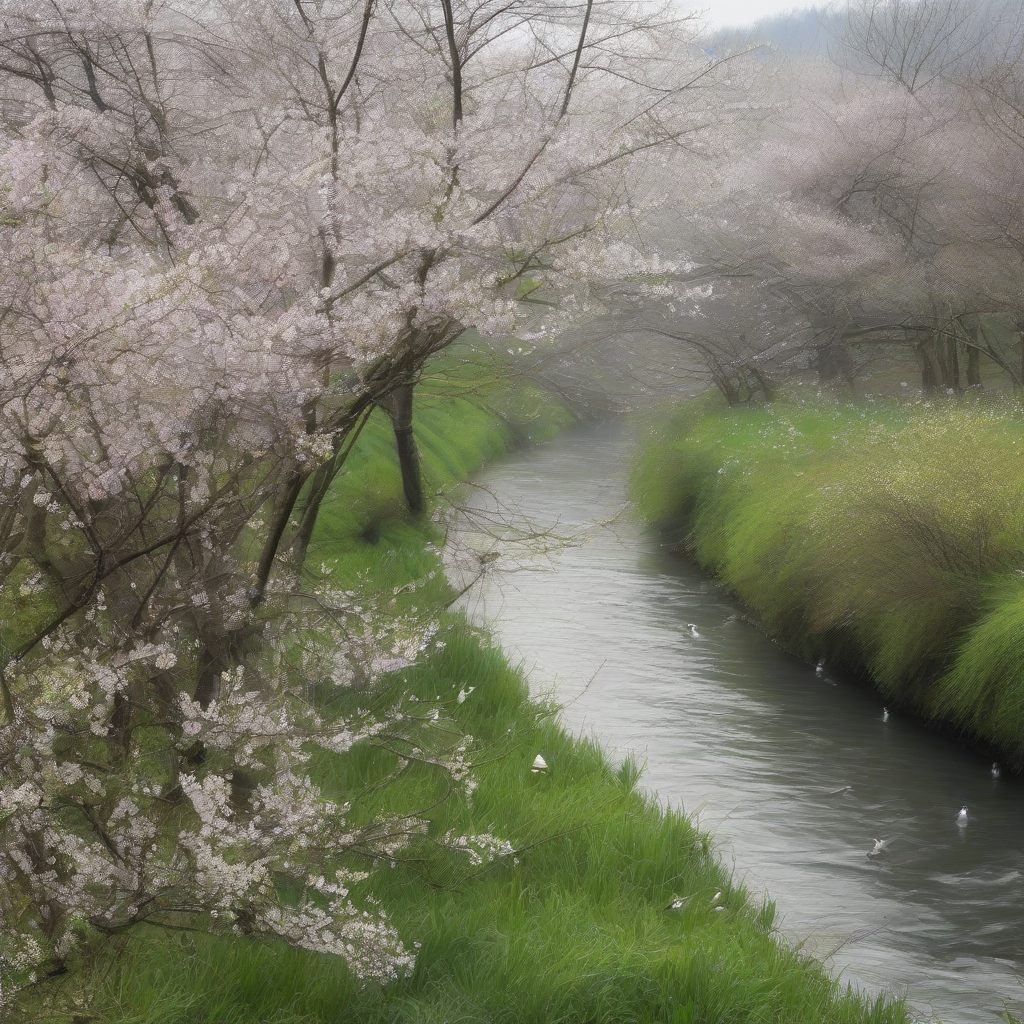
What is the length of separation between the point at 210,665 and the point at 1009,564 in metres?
7.32

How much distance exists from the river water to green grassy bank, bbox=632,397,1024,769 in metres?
0.36

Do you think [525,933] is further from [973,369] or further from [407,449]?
[973,369]

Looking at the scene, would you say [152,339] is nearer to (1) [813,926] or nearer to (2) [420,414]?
(1) [813,926]

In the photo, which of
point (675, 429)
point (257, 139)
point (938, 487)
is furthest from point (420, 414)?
point (257, 139)

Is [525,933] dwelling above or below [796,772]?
above

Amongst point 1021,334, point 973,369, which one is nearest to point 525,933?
point 1021,334

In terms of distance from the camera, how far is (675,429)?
67.2ft

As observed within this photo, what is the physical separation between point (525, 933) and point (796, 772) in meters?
4.52

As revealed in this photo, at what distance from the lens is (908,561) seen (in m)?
10.4

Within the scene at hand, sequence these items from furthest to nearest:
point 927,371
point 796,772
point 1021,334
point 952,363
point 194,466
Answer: point 952,363
point 927,371
point 1021,334
point 796,772
point 194,466

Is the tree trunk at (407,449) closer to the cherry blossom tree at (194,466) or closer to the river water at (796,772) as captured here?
the river water at (796,772)

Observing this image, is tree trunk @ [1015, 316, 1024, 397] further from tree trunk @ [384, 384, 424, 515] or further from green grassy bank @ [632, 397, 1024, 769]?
tree trunk @ [384, 384, 424, 515]

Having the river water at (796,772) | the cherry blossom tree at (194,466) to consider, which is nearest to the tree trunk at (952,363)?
the river water at (796,772)

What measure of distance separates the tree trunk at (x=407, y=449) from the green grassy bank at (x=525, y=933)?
167 inches
